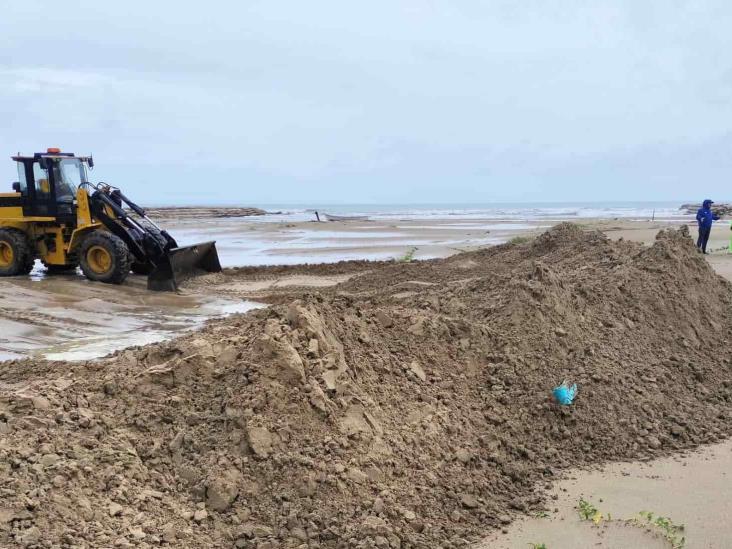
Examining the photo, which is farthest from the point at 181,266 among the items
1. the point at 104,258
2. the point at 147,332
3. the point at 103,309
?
the point at 147,332

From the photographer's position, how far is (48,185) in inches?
530

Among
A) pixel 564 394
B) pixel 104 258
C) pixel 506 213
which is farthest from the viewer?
pixel 506 213

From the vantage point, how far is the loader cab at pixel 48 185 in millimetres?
13344

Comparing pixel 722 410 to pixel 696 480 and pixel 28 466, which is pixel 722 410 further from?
pixel 28 466

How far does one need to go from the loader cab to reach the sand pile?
758 centimetres

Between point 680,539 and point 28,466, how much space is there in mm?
3847

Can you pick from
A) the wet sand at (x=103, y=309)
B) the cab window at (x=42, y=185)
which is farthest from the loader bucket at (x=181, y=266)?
the cab window at (x=42, y=185)

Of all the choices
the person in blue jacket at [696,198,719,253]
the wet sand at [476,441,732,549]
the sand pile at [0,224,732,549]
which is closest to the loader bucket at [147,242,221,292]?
the sand pile at [0,224,732,549]

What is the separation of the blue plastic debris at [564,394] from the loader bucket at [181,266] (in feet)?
30.1

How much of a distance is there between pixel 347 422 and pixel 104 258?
1012 cm

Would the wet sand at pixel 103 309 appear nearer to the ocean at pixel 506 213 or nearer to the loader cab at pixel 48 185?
the loader cab at pixel 48 185

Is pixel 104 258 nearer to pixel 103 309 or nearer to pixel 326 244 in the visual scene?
pixel 103 309

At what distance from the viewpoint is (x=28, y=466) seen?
372 cm

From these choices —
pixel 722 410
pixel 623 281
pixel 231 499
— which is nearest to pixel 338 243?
pixel 623 281
